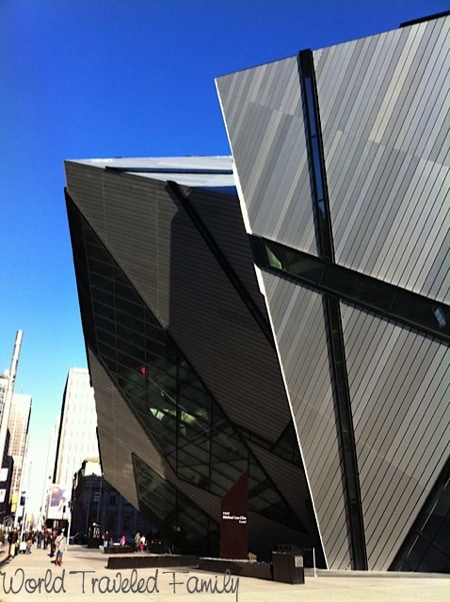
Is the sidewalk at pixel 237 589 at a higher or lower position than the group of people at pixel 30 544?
higher

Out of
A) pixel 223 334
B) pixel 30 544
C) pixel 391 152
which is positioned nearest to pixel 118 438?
pixel 30 544

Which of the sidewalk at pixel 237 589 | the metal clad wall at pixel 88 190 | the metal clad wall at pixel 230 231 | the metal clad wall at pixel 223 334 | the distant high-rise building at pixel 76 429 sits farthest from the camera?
the distant high-rise building at pixel 76 429

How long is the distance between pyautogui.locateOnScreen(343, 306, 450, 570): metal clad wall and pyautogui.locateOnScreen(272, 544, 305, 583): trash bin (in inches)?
127

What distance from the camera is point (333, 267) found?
18781 millimetres

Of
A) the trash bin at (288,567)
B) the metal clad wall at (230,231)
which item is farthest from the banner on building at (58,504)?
the trash bin at (288,567)

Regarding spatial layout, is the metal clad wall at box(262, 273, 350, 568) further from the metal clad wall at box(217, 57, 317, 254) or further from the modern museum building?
the metal clad wall at box(217, 57, 317, 254)

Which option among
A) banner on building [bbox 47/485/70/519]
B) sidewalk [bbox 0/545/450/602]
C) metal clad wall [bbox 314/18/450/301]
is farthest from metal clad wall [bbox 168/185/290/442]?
banner on building [bbox 47/485/70/519]

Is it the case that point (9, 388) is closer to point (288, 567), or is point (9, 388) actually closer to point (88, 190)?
point (88, 190)

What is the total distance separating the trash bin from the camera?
51.2ft

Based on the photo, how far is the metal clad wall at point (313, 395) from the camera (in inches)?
725

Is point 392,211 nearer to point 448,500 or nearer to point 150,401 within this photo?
point 448,500

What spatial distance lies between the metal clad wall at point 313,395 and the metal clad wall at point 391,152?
2435 millimetres

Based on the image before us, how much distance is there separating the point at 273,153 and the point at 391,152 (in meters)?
4.47

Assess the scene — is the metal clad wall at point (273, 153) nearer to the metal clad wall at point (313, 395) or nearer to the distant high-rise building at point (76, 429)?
the metal clad wall at point (313, 395)
